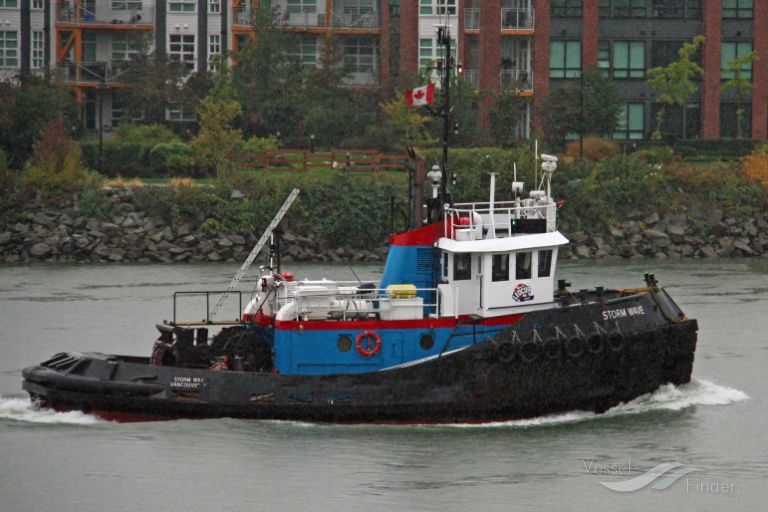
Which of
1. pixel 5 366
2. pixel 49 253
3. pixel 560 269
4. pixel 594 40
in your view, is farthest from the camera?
pixel 594 40

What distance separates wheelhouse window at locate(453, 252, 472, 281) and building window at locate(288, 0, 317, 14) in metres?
44.4

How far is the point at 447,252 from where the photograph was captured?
2009 centimetres

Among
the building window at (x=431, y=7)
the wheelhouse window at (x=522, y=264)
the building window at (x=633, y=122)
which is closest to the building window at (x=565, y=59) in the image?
the building window at (x=633, y=122)

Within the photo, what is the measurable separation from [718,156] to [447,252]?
36.6 m

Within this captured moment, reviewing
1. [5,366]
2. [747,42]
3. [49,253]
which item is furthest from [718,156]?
[5,366]

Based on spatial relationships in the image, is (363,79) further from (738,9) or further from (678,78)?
(738,9)

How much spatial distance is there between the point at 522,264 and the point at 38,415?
307 inches

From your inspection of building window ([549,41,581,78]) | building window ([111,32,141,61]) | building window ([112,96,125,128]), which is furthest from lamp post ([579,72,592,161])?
building window ([112,96,125,128])

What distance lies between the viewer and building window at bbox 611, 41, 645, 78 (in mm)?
59562

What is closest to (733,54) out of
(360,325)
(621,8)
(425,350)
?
(621,8)

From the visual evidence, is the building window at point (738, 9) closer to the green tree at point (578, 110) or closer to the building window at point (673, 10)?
the building window at point (673, 10)

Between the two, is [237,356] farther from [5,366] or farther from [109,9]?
[109,9]

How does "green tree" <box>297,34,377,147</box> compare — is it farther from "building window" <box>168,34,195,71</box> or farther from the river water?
the river water

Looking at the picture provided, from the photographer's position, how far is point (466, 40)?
59.9m
